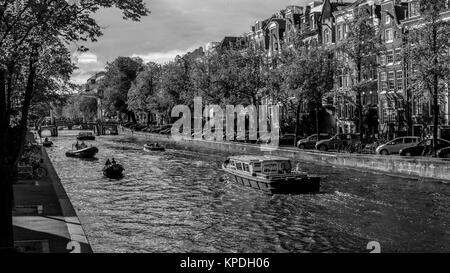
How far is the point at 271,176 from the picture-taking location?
141 feet

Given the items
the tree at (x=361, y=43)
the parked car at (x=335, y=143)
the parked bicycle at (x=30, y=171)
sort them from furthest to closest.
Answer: the parked car at (x=335, y=143)
the tree at (x=361, y=43)
the parked bicycle at (x=30, y=171)

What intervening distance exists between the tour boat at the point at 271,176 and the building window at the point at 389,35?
3851 cm

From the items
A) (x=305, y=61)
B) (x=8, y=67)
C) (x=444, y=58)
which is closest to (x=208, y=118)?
(x=305, y=61)

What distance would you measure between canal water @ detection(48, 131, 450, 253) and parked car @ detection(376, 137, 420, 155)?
7.89m

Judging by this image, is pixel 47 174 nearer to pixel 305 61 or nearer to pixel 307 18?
pixel 305 61

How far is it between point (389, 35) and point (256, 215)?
53.8m

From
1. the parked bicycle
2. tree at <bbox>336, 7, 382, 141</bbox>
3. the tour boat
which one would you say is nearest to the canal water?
the tour boat

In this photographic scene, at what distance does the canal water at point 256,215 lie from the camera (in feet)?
89.7

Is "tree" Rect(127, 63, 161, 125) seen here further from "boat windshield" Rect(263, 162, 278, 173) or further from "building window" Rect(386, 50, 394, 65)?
"boat windshield" Rect(263, 162, 278, 173)

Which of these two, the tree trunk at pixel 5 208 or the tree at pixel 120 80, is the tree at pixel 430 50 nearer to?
the tree trunk at pixel 5 208

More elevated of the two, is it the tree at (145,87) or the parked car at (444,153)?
the tree at (145,87)

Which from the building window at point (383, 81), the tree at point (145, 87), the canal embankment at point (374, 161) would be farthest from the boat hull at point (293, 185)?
the tree at point (145, 87)

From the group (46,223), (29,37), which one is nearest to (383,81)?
(46,223)
